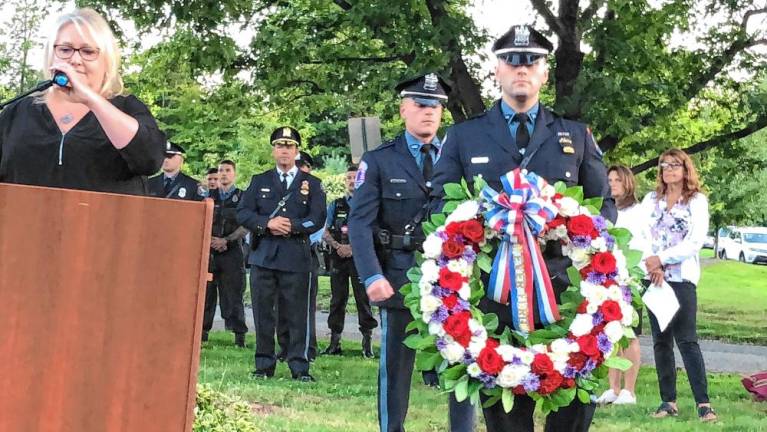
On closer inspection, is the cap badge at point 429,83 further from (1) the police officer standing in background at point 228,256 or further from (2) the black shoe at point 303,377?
(1) the police officer standing in background at point 228,256

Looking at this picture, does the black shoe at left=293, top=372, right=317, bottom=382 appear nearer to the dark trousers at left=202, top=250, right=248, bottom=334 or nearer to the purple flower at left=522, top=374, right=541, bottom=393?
the dark trousers at left=202, top=250, right=248, bottom=334

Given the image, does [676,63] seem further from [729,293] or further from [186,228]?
[729,293]

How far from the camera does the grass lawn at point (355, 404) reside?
7582 millimetres

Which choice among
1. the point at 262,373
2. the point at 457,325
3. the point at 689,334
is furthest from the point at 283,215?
the point at 457,325

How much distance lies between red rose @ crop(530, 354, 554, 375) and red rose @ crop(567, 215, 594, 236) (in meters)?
0.51

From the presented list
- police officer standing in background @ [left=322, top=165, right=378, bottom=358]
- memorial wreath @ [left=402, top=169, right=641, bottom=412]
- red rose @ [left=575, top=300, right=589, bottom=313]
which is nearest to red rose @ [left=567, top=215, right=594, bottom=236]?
memorial wreath @ [left=402, top=169, right=641, bottom=412]

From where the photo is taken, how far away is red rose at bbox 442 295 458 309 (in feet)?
13.7

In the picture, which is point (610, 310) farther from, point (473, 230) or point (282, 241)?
point (282, 241)

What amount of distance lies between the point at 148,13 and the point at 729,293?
24.9 m

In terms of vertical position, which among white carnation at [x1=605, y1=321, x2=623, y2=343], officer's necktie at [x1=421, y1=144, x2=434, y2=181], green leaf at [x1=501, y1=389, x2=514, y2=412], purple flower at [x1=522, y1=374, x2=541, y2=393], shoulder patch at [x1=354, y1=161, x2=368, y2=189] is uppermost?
officer's necktie at [x1=421, y1=144, x2=434, y2=181]

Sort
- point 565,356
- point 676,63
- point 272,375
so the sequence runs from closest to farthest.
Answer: point 565,356
point 272,375
point 676,63

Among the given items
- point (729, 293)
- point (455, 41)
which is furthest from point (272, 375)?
point (729, 293)

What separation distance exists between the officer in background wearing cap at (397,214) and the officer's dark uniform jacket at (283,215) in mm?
4495

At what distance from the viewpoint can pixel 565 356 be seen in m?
A: 4.05
